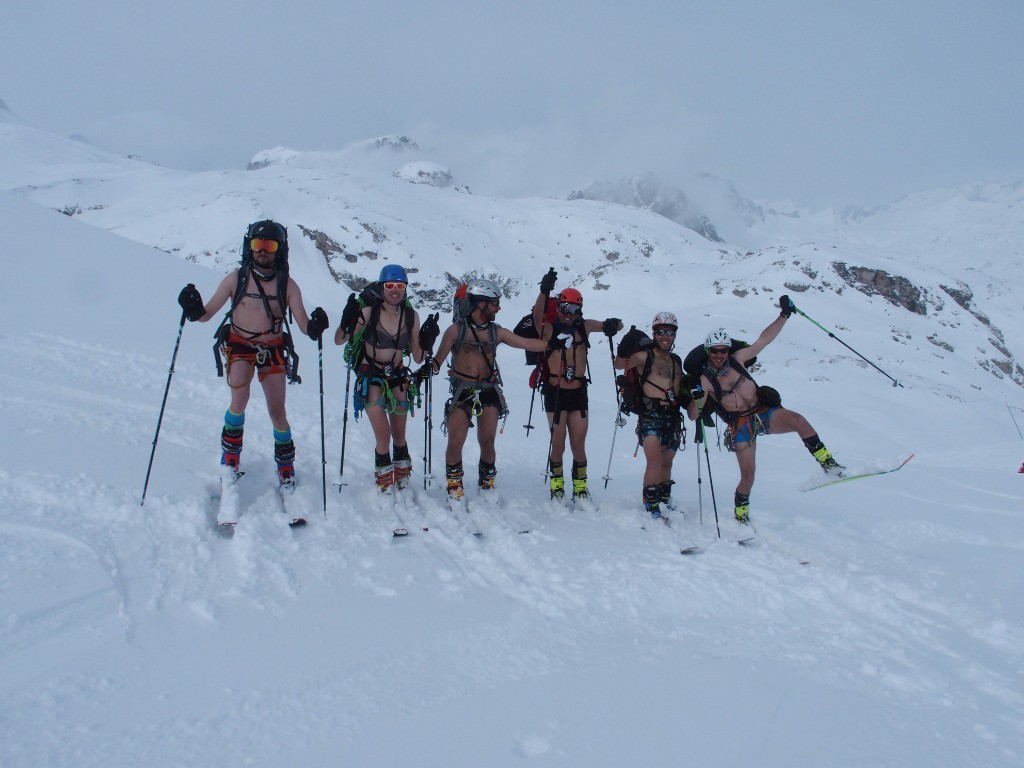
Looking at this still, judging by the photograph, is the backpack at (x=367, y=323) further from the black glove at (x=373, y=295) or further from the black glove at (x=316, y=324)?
the black glove at (x=316, y=324)

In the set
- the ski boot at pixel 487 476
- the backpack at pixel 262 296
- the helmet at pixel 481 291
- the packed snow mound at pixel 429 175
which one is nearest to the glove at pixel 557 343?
the helmet at pixel 481 291

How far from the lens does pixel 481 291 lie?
6.69m

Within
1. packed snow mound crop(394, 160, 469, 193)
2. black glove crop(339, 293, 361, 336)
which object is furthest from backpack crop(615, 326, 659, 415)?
packed snow mound crop(394, 160, 469, 193)

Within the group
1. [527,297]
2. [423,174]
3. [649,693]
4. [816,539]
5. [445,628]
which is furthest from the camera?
[423,174]

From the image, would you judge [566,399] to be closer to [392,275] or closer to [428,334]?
[428,334]

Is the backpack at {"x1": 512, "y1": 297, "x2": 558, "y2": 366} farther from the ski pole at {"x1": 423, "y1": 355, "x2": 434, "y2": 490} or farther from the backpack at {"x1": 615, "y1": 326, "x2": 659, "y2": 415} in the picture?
the ski pole at {"x1": 423, "y1": 355, "x2": 434, "y2": 490}

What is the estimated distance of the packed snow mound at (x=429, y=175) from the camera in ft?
531

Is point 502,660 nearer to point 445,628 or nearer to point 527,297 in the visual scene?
point 445,628

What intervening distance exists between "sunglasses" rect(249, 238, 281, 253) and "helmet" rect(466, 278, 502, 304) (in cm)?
208

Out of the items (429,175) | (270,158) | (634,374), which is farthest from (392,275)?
(270,158)

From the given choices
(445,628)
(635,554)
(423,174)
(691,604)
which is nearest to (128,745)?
(445,628)

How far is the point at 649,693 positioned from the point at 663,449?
153 inches

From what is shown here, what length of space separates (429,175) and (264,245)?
559ft

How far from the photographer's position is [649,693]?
3.56 m
